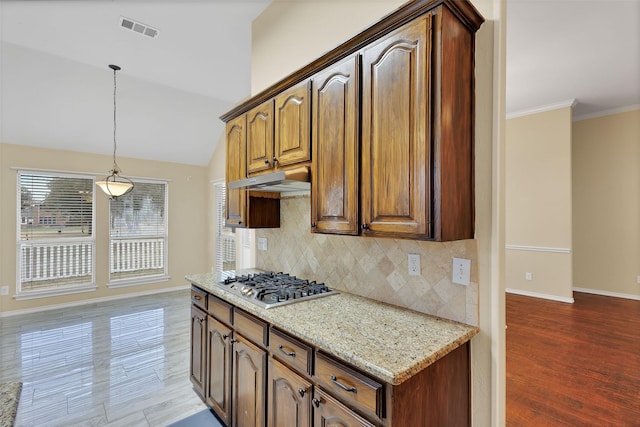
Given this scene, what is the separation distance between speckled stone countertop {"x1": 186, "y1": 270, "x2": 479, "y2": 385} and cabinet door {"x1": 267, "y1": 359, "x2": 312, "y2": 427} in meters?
0.23

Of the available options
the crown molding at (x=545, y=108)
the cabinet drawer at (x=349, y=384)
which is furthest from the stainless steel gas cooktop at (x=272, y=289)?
the crown molding at (x=545, y=108)

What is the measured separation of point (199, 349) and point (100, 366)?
151 centimetres

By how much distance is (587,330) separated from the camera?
3.77 meters

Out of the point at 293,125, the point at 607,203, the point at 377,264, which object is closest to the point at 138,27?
the point at 293,125


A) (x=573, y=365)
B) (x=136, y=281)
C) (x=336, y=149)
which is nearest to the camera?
(x=336, y=149)

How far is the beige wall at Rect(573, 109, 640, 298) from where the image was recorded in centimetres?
506

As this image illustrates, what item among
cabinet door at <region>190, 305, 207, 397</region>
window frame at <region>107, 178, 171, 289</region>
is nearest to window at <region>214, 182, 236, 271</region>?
window frame at <region>107, 178, 171, 289</region>

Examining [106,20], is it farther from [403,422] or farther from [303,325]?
[403,422]

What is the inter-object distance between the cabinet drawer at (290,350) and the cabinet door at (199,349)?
990mm

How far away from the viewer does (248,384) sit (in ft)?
6.07

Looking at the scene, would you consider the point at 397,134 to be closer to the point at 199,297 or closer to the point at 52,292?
the point at 199,297

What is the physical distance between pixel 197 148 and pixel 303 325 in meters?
5.42

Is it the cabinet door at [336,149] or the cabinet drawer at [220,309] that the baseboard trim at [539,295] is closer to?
the cabinet door at [336,149]

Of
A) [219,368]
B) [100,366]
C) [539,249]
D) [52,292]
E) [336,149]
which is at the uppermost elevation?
[336,149]
